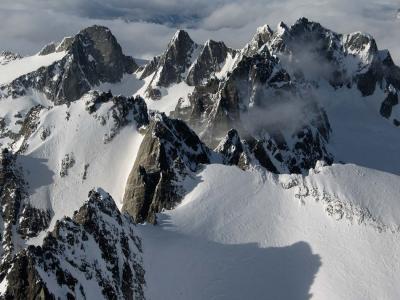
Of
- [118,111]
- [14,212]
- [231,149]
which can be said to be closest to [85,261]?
[14,212]

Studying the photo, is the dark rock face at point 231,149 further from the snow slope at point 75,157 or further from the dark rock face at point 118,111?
the snow slope at point 75,157

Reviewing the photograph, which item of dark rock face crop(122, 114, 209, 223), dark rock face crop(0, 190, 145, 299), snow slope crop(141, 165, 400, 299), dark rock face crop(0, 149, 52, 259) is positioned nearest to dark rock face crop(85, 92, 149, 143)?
dark rock face crop(122, 114, 209, 223)

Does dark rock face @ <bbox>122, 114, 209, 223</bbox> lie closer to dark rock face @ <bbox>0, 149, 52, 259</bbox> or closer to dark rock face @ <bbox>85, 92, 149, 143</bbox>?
dark rock face @ <bbox>85, 92, 149, 143</bbox>

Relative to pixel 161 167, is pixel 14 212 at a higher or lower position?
lower

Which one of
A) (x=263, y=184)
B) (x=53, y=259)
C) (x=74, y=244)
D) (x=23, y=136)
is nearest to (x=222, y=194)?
(x=263, y=184)

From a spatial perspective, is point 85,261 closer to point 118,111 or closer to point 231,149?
point 118,111
